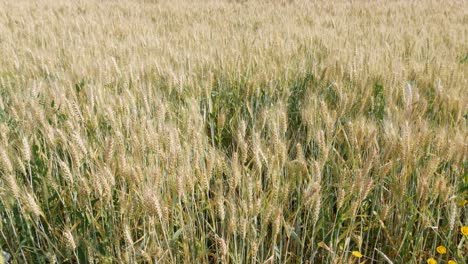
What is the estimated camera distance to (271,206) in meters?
0.80

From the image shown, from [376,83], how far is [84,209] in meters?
1.31

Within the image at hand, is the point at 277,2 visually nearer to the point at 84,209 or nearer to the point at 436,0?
the point at 436,0

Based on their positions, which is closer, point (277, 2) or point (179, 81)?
point (179, 81)

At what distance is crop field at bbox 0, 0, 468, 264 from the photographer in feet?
2.77

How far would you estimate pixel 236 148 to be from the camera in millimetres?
1397

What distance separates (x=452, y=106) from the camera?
136cm

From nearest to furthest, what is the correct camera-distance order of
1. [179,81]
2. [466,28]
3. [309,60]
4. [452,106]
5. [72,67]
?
1. [452,106]
2. [179,81]
3. [72,67]
4. [309,60]
5. [466,28]

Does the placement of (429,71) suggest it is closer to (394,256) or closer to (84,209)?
(394,256)

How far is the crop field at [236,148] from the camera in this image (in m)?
0.85

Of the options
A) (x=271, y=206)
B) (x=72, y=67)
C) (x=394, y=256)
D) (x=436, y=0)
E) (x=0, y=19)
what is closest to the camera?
(x=271, y=206)

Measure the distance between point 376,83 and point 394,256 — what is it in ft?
2.92

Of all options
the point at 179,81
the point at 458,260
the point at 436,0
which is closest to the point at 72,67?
the point at 179,81

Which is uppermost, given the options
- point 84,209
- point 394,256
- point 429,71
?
point 429,71

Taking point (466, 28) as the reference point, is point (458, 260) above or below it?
below
